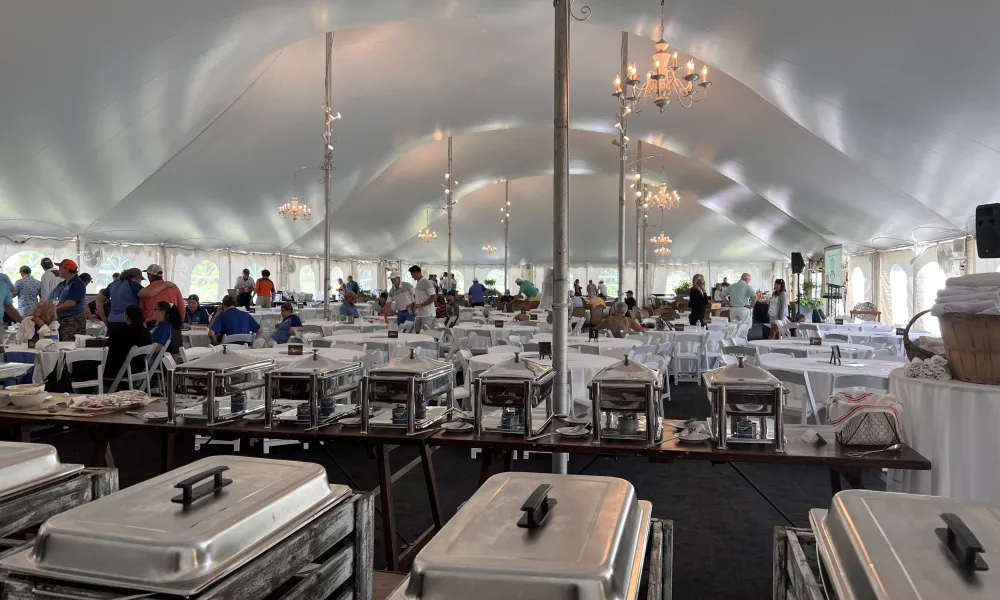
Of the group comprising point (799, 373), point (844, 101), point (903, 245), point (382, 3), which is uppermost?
point (382, 3)

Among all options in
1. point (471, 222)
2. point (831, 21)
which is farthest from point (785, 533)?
point (471, 222)

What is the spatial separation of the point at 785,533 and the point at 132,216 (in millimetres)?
15657

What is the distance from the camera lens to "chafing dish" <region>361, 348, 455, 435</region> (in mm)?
2449

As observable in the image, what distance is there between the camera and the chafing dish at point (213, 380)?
2555mm

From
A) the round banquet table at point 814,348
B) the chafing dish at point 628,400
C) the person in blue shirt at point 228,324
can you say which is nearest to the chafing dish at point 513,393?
the chafing dish at point 628,400

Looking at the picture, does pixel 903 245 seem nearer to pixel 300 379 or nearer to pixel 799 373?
pixel 799 373

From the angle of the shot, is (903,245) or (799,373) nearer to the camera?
(799,373)

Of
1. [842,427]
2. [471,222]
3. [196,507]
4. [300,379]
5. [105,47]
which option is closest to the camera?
[196,507]

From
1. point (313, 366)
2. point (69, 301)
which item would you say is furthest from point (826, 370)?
point (69, 301)

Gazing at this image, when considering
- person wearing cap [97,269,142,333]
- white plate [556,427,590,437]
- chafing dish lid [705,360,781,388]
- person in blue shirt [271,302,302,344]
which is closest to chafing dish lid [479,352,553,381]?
white plate [556,427,590,437]

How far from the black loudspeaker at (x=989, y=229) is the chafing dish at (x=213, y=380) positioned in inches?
120

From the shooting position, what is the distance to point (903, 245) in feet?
44.4

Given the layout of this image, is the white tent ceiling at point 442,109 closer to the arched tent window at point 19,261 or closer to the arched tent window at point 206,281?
the arched tent window at point 19,261

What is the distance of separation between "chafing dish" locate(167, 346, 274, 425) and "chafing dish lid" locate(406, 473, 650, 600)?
1826 mm
